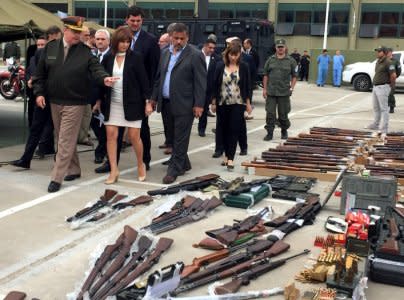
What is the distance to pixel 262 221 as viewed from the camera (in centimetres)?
544

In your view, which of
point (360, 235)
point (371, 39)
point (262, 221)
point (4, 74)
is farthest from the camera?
point (371, 39)

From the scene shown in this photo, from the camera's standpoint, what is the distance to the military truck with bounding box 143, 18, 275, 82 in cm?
1844

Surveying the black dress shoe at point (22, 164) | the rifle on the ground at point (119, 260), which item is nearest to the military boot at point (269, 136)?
the black dress shoe at point (22, 164)

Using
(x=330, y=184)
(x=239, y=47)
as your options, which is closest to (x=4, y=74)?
(x=239, y=47)

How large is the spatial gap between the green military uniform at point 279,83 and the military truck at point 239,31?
23.4ft

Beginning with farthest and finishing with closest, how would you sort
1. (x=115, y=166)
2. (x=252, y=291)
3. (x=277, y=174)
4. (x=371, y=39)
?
(x=371, y=39) < (x=277, y=174) < (x=115, y=166) < (x=252, y=291)

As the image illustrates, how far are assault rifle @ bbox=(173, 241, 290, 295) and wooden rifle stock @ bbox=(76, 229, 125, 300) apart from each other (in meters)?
0.60

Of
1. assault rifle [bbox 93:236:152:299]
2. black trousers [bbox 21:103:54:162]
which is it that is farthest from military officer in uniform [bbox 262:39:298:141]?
assault rifle [bbox 93:236:152:299]

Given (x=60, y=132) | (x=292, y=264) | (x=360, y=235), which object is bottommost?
(x=292, y=264)

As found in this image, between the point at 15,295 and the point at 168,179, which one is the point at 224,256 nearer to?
the point at 15,295

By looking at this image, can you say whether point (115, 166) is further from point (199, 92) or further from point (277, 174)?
point (277, 174)

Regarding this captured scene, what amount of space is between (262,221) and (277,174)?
219 cm

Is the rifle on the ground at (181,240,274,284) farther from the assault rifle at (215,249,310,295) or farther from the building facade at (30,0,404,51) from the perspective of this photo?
the building facade at (30,0,404,51)

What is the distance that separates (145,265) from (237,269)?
0.70m
